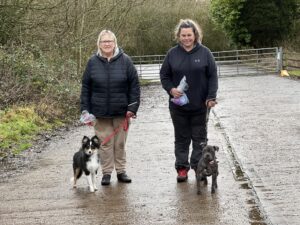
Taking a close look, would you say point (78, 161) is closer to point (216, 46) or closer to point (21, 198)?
point (21, 198)

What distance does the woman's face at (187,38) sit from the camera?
7.61 metres

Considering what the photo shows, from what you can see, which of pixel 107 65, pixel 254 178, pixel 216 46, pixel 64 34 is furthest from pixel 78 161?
pixel 216 46

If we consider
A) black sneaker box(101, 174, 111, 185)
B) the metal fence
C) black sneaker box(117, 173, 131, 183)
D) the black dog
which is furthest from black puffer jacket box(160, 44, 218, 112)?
the metal fence

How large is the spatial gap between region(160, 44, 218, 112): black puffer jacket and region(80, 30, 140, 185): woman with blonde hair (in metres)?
0.56

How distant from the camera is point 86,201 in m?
7.26

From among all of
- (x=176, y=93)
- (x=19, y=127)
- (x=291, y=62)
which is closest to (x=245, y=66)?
(x=291, y=62)

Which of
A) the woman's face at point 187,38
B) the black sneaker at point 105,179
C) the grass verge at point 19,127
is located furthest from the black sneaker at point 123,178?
the grass verge at point 19,127

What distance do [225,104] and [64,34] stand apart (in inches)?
245

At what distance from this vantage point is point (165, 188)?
7.79 metres

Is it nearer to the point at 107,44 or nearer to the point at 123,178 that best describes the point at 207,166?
the point at 123,178

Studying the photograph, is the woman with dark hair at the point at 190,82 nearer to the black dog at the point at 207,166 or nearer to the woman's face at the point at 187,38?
the woman's face at the point at 187,38

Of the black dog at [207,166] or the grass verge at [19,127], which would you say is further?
the grass verge at [19,127]

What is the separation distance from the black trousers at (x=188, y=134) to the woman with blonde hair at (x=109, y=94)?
66 cm

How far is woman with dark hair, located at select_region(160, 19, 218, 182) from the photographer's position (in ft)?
25.3
